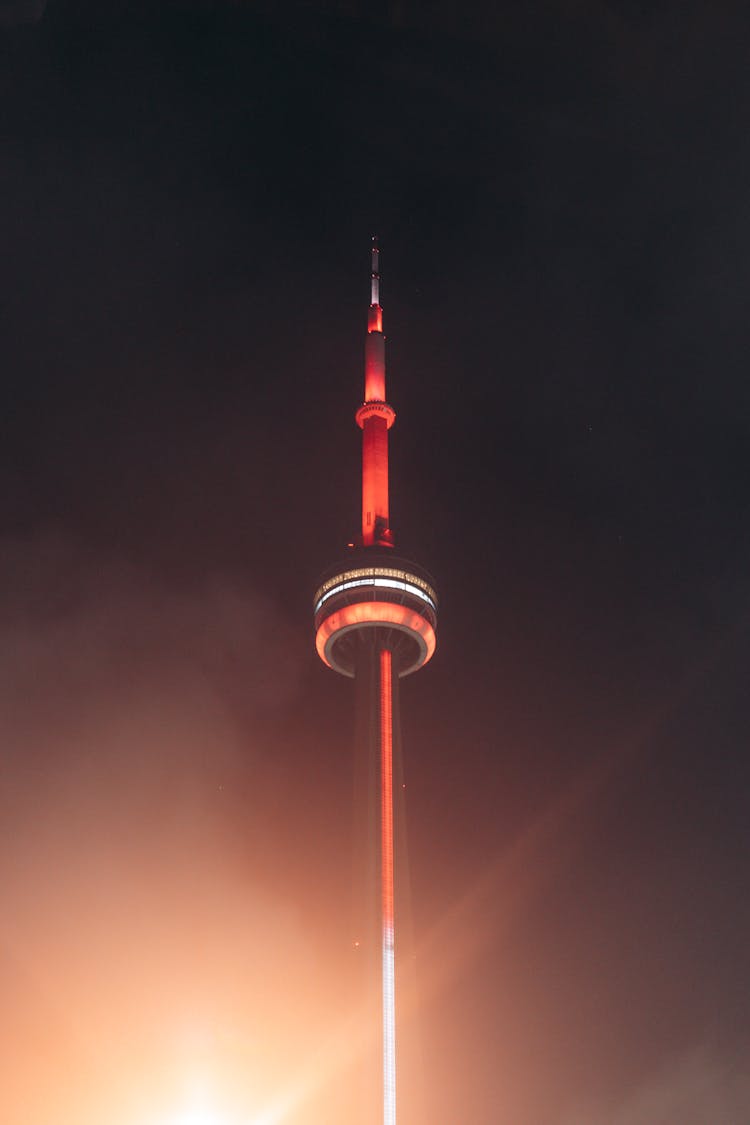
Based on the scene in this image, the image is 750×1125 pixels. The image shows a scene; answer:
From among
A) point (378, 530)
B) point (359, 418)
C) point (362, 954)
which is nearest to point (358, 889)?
point (362, 954)

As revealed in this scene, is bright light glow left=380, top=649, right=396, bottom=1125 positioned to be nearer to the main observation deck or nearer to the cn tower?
the cn tower

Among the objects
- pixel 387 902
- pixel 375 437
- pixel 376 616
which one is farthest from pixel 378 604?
pixel 387 902

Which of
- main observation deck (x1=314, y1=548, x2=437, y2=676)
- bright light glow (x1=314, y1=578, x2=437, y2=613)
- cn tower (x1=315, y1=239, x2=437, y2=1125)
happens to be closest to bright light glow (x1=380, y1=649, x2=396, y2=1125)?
cn tower (x1=315, y1=239, x2=437, y2=1125)

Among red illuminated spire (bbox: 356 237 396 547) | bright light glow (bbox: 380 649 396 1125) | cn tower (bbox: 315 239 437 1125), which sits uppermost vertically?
red illuminated spire (bbox: 356 237 396 547)

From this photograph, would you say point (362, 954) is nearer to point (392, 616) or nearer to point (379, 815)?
point (379, 815)

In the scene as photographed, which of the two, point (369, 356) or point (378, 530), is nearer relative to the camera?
point (378, 530)

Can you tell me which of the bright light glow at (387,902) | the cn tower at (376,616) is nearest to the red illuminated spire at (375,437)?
the cn tower at (376,616)

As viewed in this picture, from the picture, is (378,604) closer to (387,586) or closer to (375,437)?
(387,586)
